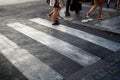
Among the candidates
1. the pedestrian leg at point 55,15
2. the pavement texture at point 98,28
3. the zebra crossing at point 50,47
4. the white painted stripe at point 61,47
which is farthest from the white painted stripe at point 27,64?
the pedestrian leg at point 55,15

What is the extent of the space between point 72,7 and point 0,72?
5990 mm

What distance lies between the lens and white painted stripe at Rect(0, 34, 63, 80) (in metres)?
4.32

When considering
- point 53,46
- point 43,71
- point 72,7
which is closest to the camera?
point 43,71

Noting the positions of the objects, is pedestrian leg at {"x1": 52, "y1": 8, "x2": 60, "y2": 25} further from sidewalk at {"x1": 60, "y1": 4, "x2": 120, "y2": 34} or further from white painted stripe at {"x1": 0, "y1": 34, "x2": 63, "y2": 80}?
white painted stripe at {"x1": 0, "y1": 34, "x2": 63, "y2": 80}

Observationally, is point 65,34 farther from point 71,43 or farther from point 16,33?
point 16,33

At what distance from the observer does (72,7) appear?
9766mm

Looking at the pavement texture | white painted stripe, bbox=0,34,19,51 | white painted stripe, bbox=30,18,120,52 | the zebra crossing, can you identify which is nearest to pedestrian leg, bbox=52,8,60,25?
white painted stripe, bbox=30,18,120,52

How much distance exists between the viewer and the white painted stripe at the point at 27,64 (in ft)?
14.2

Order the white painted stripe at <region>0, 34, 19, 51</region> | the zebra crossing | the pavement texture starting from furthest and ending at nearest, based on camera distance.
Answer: the white painted stripe at <region>0, 34, 19, 51</region>
the zebra crossing
the pavement texture

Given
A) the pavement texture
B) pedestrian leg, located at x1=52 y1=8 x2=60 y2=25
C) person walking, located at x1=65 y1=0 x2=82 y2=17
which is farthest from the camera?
person walking, located at x1=65 y1=0 x2=82 y2=17

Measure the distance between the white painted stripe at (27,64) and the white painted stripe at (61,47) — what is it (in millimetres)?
792

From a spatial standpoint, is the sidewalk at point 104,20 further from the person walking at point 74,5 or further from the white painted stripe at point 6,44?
the white painted stripe at point 6,44

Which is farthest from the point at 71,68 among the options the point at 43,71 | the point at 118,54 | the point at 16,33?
the point at 16,33

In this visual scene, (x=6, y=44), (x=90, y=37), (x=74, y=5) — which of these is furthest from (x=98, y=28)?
(x=6, y=44)
